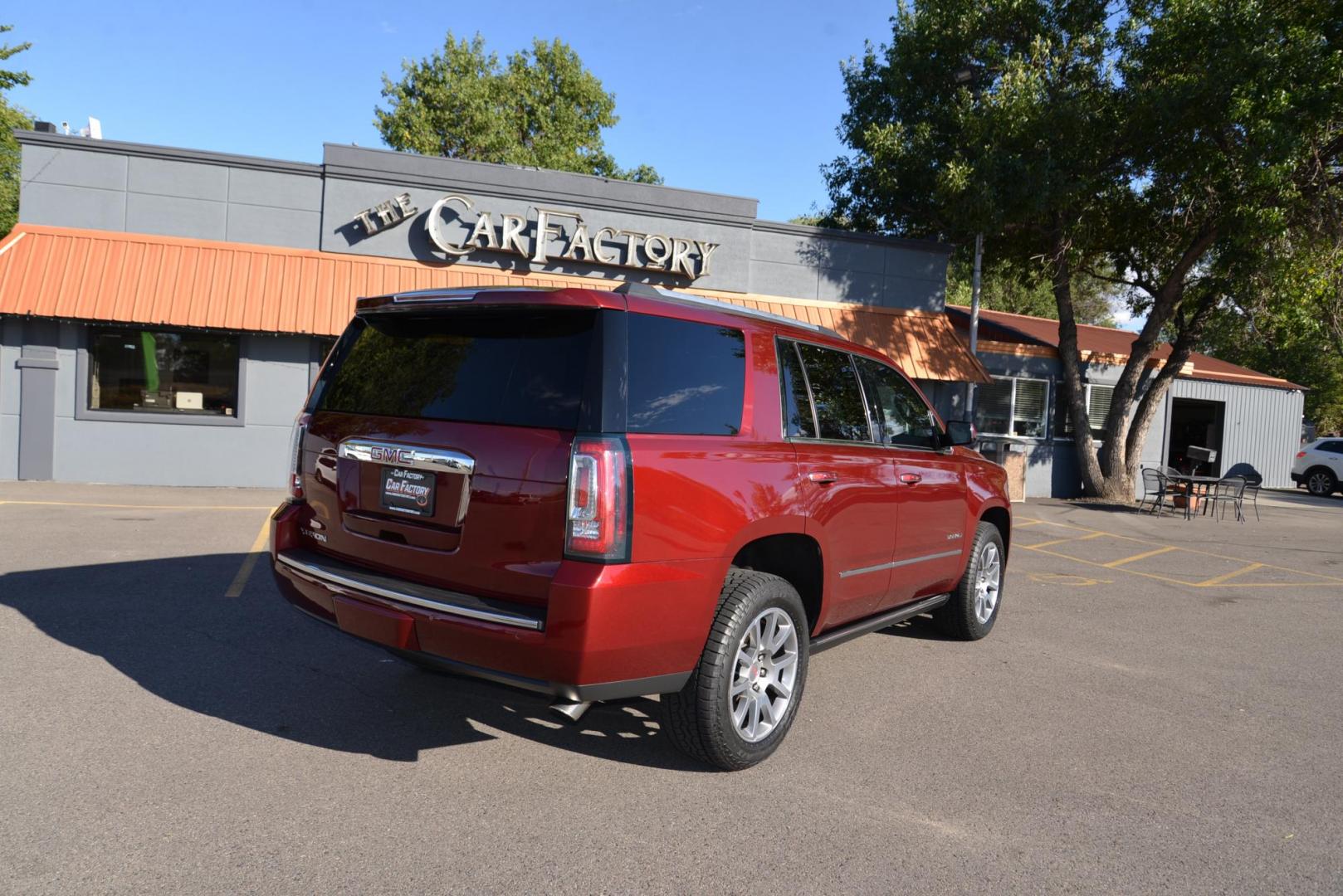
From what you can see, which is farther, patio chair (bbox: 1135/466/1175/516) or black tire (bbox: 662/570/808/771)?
patio chair (bbox: 1135/466/1175/516)

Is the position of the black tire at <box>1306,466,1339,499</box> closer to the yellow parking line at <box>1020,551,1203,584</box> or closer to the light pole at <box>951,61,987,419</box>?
the light pole at <box>951,61,987,419</box>

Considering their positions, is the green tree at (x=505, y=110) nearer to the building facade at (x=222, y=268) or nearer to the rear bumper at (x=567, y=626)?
the building facade at (x=222, y=268)

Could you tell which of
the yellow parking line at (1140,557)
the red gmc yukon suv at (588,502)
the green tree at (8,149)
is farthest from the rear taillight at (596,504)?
the green tree at (8,149)

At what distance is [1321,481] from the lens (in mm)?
24562

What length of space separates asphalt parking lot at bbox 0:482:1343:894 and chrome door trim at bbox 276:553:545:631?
29 cm

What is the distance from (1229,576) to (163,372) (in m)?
14.3

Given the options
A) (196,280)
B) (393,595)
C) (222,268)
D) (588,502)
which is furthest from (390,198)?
(588,502)

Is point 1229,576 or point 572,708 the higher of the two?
point 572,708

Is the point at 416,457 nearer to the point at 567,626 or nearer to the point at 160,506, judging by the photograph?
the point at 567,626

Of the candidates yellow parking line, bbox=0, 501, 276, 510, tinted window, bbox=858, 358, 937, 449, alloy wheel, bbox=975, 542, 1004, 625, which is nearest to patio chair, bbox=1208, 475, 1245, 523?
alloy wheel, bbox=975, 542, 1004, 625

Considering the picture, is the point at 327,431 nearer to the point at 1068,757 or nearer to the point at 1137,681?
the point at 1068,757

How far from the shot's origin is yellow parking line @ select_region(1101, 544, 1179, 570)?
10.2 meters

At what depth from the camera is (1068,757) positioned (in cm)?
418

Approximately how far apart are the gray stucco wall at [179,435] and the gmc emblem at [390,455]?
10771mm
